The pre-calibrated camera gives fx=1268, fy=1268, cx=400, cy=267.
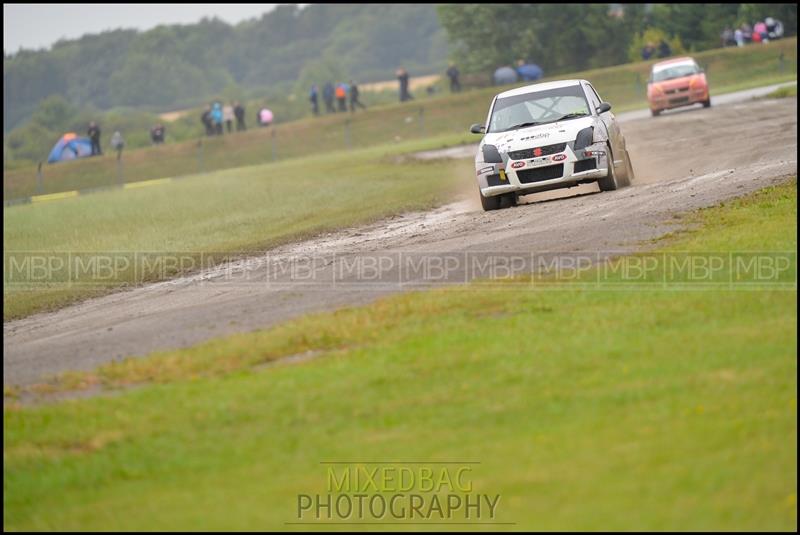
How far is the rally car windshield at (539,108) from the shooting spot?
18703 millimetres

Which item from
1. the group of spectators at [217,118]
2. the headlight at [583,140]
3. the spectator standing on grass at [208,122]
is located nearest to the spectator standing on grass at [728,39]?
the group of spectators at [217,118]

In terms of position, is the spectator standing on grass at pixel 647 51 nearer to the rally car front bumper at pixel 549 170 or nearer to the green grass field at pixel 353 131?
the green grass field at pixel 353 131

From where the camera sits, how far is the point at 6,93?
→ 164 meters

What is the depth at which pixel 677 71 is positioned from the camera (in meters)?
41.6

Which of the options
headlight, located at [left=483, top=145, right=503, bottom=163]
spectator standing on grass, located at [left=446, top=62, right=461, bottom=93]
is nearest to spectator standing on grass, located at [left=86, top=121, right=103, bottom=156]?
spectator standing on grass, located at [left=446, top=62, right=461, bottom=93]

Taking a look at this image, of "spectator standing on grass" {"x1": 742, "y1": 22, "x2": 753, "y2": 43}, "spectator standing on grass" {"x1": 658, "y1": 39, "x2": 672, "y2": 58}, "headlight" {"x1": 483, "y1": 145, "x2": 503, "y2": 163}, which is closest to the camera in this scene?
"headlight" {"x1": 483, "y1": 145, "x2": 503, "y2": 163}

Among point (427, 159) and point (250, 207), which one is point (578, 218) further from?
point (427, 159)

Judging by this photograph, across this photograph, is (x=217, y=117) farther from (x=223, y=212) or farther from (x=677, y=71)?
(x=223, y=212)

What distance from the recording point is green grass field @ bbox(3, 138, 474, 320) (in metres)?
20.5

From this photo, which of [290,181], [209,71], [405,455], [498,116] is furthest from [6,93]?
[405,455]

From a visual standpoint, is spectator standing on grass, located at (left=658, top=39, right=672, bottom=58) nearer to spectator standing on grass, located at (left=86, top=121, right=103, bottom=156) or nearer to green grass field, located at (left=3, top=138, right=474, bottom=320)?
spectator standing on grass, located at (left=86, top=121, right=103, bottom=156)

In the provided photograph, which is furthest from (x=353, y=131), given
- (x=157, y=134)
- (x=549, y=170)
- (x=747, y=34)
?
(x=549, y=170)

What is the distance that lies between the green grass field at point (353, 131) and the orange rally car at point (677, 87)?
11.7m

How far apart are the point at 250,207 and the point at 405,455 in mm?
21564
